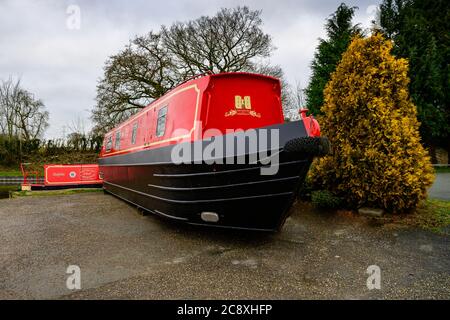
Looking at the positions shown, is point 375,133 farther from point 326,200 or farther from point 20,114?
point 20,114

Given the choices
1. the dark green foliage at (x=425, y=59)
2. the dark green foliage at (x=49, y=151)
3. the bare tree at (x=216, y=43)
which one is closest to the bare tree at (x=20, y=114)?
the dark green foliage at (x=49, y=151)

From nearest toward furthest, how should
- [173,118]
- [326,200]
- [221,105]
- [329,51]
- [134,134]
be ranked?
[221,105]
[173,118]
[326,200]
[134,134]
[329,51]

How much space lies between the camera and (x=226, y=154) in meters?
3.73

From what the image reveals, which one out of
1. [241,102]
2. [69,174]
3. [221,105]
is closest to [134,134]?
[221,105]

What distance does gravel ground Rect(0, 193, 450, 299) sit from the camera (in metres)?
2.97

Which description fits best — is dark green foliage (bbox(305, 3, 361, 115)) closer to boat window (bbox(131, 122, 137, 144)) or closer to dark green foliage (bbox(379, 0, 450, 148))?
dark green foliage (bbox(379, 0, 450, 148))

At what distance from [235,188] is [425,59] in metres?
18.9

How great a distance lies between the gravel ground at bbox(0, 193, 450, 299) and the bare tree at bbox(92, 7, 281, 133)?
1361 cm

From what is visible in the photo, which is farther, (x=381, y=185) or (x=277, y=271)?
(x=381, y=185)

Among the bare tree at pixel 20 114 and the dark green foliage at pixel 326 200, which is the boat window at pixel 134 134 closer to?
the dark green foliage at pixel 326 200

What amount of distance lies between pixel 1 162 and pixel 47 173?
1512 cm

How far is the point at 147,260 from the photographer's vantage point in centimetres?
384

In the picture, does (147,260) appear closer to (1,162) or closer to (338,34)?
(338,34)
